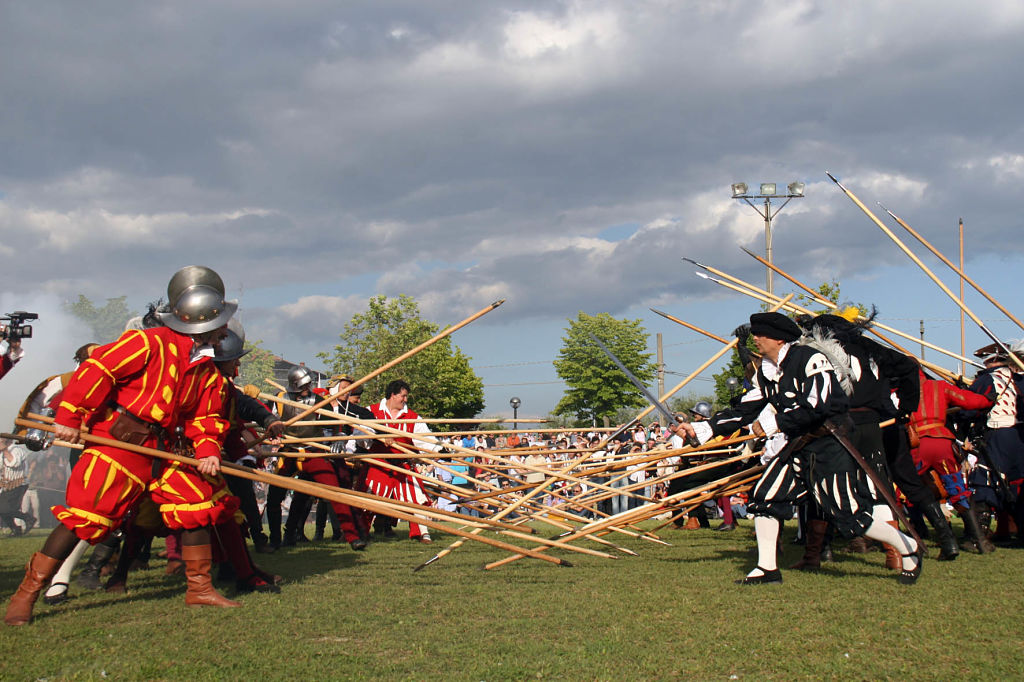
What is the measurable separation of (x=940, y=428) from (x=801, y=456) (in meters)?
2.38

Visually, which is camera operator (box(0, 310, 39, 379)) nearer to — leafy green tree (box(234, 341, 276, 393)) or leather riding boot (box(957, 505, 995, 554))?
leather riding boot (box(957, 505, 995, 554))

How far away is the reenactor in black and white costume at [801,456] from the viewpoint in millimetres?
5344

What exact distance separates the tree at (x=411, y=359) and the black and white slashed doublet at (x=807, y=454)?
82.8ft

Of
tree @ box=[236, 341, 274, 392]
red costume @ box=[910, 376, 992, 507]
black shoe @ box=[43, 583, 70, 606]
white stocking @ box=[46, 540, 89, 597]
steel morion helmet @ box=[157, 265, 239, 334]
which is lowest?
black shoe @ box=[43, 583, 70, 606]

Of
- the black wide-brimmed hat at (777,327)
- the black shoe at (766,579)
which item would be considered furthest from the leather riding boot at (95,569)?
the black wide-brimmed hat at (777,327)

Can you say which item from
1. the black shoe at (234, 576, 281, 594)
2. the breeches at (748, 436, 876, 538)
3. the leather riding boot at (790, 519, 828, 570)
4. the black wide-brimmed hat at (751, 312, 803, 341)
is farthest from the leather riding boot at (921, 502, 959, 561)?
the black shoe at (234, 576, 281, 594)

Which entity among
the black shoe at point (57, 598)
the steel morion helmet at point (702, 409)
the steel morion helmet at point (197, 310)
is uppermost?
the steel morion helmet at point (197, 310)

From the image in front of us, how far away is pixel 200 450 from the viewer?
476cm

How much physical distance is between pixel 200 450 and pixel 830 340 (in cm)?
417

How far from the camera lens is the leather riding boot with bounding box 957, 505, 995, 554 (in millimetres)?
6953

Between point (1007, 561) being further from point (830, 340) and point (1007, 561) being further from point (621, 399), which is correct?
point (621, 399)

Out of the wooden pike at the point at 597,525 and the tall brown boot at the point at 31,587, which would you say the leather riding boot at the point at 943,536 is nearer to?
the wooden pike at the point at 597,525

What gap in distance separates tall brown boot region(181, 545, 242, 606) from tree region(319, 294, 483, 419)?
25452 mm

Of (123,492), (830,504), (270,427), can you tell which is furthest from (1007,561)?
(123,492)
